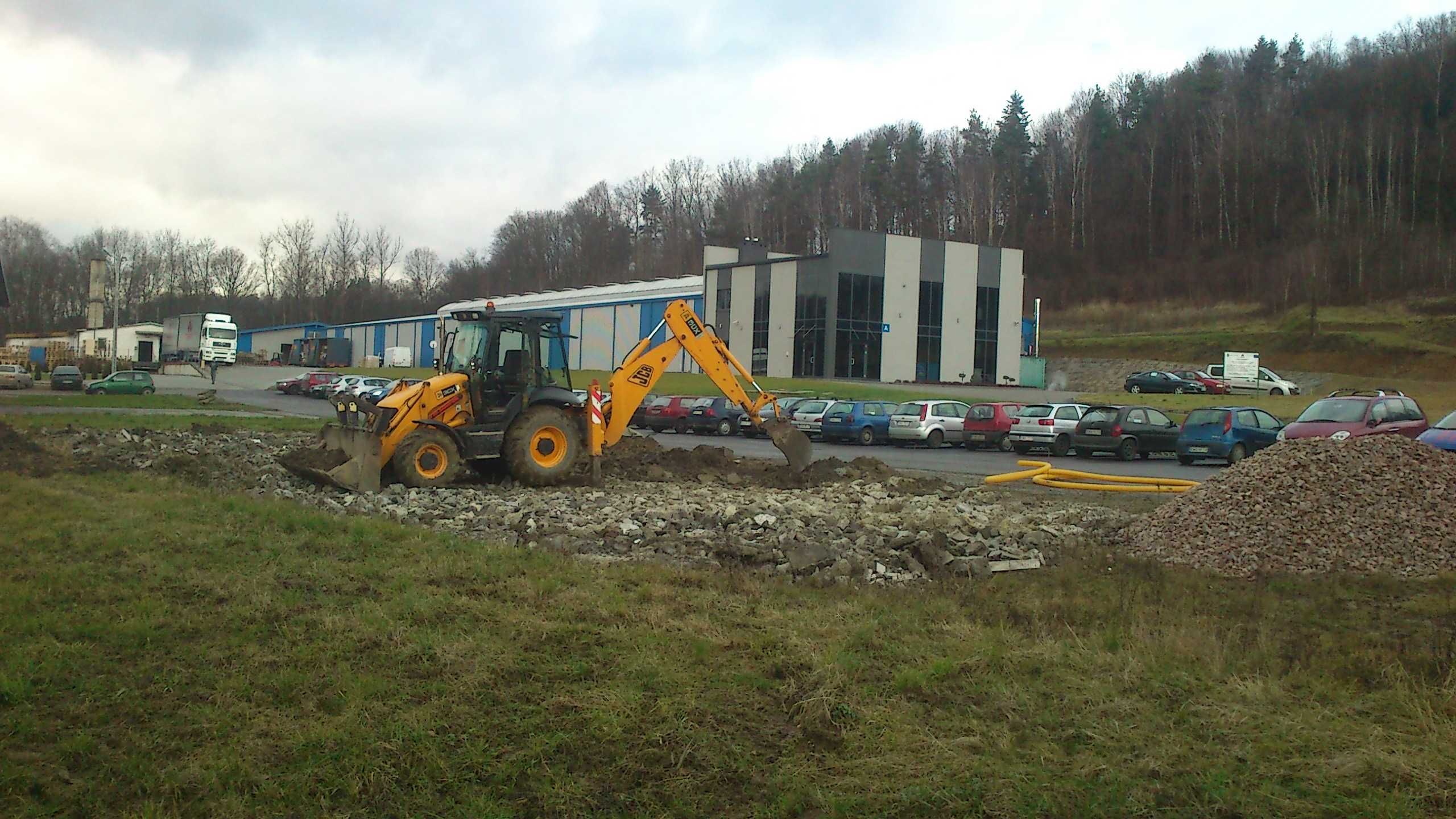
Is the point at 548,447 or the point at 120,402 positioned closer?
the point at 548,447

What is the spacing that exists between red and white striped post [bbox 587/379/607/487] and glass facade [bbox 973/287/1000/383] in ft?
154

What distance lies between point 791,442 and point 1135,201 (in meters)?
88.9

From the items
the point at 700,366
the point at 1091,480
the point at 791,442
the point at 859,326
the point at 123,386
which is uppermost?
the point at 859,326

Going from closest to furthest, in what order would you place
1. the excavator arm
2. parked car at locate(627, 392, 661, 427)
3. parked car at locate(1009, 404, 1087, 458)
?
the excavator arm < parked car at locate(1009, 404, 1087, 458) < parked car at locate(627, 392, 661, 427)

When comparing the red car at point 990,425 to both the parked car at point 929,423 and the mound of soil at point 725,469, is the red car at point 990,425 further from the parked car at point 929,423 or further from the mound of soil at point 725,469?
the mound of soil at point 725,469

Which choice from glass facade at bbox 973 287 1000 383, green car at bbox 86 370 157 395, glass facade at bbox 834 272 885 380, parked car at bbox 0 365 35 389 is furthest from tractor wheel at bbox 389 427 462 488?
glass facade at bbox 973 287 1000 383

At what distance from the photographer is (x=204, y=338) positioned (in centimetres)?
7050

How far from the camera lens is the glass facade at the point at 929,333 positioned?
6034 cm

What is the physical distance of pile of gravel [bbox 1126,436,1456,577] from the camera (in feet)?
33.8

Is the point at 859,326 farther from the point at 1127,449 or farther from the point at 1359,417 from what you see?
the point at 1359,417

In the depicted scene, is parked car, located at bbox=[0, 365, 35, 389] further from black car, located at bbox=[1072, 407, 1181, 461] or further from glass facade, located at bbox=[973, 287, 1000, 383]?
black car, located at bbox=[1072, 407, 1181, 461]

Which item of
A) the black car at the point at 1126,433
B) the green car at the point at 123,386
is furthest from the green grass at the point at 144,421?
the black car at the point at 1126,433

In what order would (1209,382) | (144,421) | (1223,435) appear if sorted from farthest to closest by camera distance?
1. (1209,382)
2. (144,421)
3. (1223,435)

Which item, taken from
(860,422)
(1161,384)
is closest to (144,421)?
(860,422)
